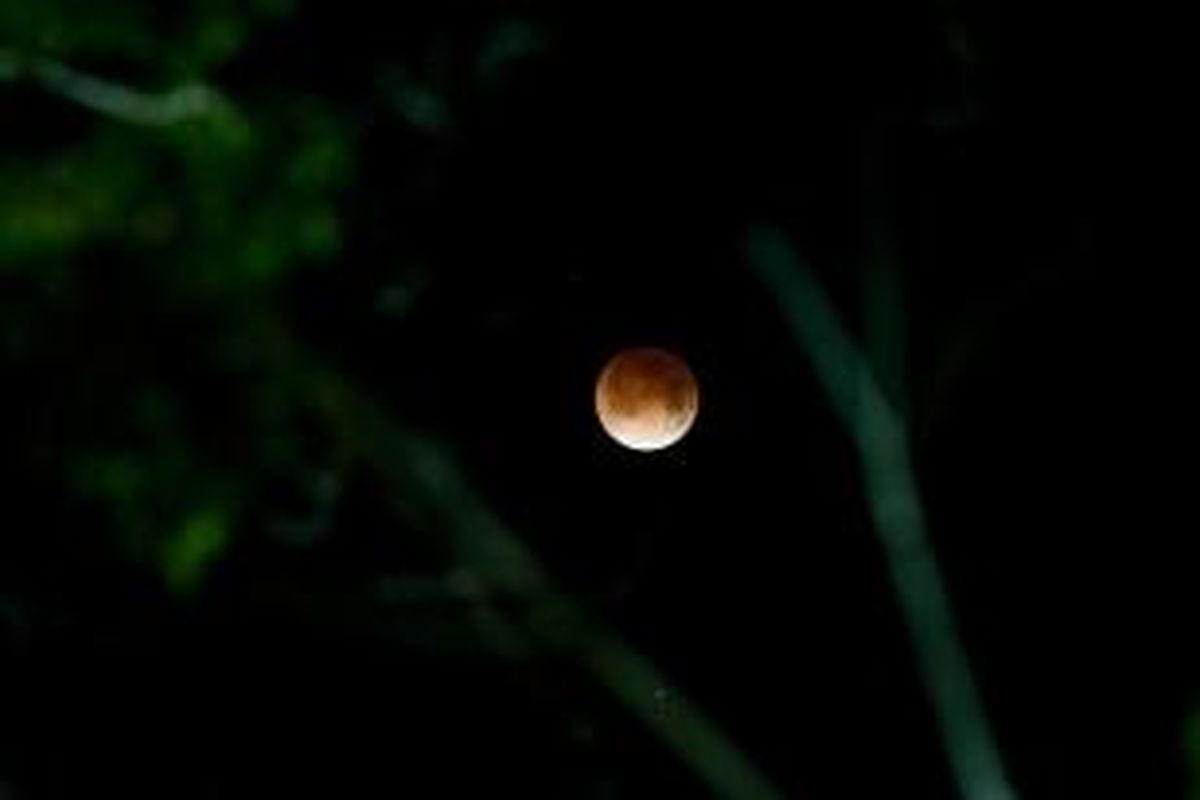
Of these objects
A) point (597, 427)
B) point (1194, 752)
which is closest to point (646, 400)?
point (1194, 752)

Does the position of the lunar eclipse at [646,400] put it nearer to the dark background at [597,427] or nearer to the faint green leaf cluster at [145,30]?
the dark background at [597,427]

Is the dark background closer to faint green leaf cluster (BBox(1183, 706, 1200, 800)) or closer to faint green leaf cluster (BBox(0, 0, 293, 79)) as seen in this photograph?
faint green leaf cluster (BBox(0, 0, 293, 79))

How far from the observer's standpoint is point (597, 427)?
14.7 feet

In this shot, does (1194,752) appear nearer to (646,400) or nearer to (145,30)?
(646,400)

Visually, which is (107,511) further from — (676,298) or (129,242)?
(676,298)

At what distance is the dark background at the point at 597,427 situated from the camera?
3.91m

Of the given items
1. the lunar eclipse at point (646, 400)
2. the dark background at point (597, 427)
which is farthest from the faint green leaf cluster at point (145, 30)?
the lunar eclipse at point (646, 400)

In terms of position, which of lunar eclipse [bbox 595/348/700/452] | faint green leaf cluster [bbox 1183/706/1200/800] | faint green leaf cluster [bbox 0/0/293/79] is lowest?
faint green leaf cluster [bbox 1183/706/1200/800]

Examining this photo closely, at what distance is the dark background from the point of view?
3.91m

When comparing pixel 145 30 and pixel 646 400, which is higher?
pixel 145 30

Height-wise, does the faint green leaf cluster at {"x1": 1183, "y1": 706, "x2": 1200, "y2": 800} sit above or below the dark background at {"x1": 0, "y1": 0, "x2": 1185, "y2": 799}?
below

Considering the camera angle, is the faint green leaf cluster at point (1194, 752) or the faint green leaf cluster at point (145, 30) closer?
the faint green leaf cluster at point (1194, 752)

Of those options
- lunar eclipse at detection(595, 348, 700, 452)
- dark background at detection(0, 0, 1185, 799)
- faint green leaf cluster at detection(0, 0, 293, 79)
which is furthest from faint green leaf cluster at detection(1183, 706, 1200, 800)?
faint green leaf cluster at detection(0, 0, 293, 79)

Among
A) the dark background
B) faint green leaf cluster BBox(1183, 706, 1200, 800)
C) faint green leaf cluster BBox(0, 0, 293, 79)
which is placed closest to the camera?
faint green leaf cluster BBox(1183, 706, 1200, 800)
